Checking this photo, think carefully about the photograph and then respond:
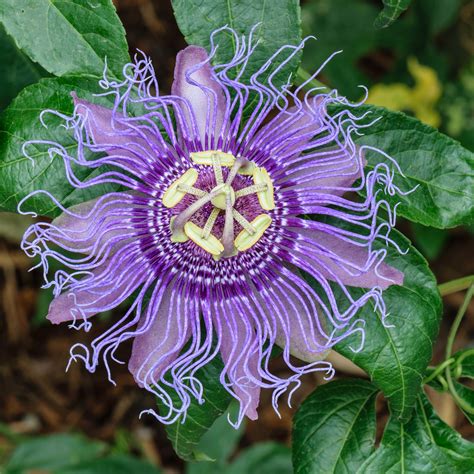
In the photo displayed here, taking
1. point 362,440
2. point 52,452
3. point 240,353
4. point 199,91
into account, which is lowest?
point 52,452

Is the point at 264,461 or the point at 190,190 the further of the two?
the point at 264,461

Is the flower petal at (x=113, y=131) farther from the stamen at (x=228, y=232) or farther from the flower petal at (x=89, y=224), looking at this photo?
the stamen at (x=228, y=232)

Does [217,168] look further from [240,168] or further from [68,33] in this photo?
[68,33]

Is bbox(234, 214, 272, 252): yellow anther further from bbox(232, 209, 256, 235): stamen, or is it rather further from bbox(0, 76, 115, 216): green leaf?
bbox(0, 76, 115, 216): green leaf

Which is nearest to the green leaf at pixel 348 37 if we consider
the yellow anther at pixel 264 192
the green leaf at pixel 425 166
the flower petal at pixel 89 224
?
the green leaf at pixel 425 166

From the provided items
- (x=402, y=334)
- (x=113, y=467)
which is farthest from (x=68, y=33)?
(x=113, y=467)

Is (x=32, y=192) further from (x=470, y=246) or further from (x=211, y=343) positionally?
(x=470, y=246)
